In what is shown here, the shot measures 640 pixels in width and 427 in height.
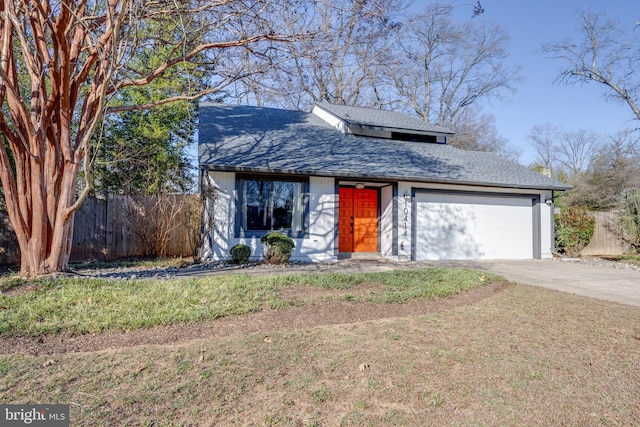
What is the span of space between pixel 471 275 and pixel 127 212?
370 inches

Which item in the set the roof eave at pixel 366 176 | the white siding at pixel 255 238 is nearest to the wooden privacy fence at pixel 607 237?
the roof eave at pixel 366 176

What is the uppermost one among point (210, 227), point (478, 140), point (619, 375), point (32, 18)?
point (478, 140)

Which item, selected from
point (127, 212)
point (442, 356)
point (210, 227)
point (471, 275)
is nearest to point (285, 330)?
point (442, 356)

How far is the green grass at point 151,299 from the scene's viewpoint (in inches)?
168

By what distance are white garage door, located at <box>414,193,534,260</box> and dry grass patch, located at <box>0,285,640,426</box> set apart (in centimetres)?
736

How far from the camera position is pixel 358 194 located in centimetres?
1183

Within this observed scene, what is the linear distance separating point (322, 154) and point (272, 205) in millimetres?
2458

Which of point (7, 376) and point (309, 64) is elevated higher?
point (309, 64)

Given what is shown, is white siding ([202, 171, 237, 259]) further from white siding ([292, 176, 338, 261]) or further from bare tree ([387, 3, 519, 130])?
bare tree ([387, 3, 519, 130])

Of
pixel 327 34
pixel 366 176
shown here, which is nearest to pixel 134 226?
pixel 366 176

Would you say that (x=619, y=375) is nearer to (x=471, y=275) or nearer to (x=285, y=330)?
(x=285, y=330)

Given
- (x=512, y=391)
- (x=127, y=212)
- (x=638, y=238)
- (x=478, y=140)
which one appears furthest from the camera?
(x=478, y=140)

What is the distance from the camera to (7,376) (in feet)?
9.99
